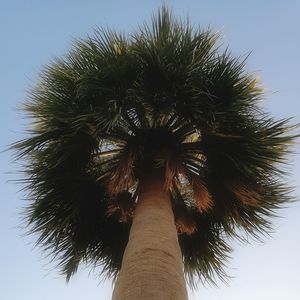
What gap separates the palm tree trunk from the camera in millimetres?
3971

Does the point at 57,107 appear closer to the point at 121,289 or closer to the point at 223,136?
the point at 223,136

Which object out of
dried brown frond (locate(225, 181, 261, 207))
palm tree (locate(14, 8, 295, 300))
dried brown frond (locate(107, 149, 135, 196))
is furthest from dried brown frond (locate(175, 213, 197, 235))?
dried brown frond (locate(107, 149, 135, 196))

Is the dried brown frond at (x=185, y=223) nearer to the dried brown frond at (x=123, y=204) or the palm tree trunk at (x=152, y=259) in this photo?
the dried brown frond at (x=123, y=204)

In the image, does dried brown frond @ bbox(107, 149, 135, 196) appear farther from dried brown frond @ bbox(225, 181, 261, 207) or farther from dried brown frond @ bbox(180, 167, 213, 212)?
dried brown frond @ bbox(225, 181, 261, 207)

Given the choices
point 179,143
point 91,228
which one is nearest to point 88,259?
point 91,228

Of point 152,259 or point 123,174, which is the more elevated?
point 123,174

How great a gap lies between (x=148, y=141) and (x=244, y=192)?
1.50m

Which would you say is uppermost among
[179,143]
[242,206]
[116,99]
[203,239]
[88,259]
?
[116,99]

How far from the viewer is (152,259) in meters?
4.30

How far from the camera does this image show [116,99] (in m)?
5.68

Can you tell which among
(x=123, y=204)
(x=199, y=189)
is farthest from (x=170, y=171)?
(x=123, y=204)

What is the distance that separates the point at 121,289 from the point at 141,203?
1.45 metres

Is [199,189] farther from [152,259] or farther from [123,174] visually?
[152,259]

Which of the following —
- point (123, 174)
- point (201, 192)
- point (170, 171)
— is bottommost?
point (201, 192)
